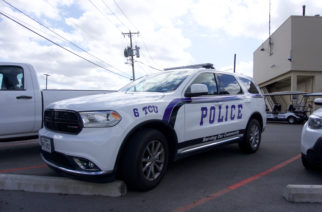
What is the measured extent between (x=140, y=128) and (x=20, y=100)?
304 cm

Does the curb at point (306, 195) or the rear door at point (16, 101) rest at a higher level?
the rear door at point (16, 101)

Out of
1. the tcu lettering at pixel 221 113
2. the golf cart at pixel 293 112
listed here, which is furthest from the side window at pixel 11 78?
the golf cart at pixel 293 112

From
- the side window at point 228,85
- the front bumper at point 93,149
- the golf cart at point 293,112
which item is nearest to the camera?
the front bumper at point 93,149

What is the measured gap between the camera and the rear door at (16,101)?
450 centimetres

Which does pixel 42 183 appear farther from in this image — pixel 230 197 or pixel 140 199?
pixel 230 197

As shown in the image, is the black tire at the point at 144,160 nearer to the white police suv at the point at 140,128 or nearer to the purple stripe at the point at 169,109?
the white police suv at the point at 140,128

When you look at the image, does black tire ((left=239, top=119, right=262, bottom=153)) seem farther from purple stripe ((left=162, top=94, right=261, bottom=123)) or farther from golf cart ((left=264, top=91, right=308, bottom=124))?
golf cart ((left=264, top=91, right=308, bottom=124))

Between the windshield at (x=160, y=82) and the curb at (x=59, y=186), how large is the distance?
158cm

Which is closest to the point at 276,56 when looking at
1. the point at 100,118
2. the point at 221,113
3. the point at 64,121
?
the point at 221,113

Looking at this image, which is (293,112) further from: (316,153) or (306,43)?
(316,153)

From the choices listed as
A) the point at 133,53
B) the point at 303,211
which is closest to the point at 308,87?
the point at 133,53

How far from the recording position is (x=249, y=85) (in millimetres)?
5402

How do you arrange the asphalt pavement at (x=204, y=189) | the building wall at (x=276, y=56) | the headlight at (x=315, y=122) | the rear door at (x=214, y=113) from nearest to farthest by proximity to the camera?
the asphalt pavement at (x=204, y=189) → the headlight at (x=315, y=122) → the rear door at (x=214, y=113) → the building wall at (x=276, y=56)

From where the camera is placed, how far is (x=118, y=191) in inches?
115
